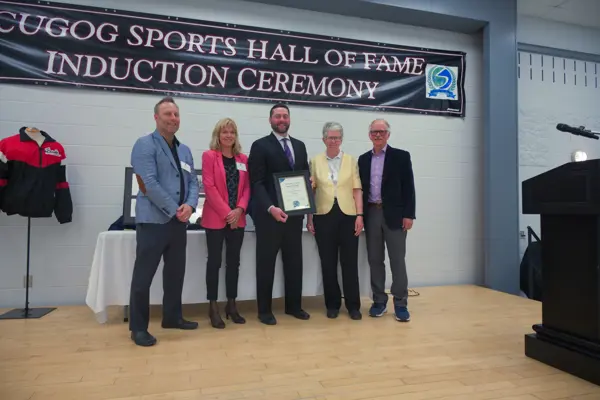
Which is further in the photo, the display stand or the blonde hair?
the display stand

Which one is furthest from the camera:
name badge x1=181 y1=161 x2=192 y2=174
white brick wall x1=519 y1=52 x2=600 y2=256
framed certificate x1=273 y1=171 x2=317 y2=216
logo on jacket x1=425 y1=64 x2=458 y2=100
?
white brick wall x1=519 y1=52 x2=600 y2=256

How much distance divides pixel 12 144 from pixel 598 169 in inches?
152

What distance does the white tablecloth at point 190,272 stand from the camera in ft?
9.30

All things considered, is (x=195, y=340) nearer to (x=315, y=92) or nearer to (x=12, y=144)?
(x=12, y=144)

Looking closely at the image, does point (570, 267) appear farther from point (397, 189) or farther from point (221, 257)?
point (221, 257)

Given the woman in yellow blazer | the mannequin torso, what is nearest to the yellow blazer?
the woman in yellow blazer

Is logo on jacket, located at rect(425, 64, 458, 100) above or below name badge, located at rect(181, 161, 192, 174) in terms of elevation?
above

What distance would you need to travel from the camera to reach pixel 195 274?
3.02 metres

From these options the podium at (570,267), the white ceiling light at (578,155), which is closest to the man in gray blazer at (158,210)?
the podium at (570,267)

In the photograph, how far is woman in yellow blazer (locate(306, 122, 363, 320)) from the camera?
9.92 feet

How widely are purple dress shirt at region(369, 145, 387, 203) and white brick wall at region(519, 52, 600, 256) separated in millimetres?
2994

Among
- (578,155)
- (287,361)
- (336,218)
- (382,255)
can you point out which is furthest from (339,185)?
(578,155)

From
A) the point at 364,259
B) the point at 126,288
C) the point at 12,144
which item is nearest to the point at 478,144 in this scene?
the point at 364,259

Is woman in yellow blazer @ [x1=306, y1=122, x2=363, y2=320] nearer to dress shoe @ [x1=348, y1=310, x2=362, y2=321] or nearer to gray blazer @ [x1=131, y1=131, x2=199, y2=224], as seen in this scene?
dress shoe @ [x1=348, y1=310, x2=362, y2=321]
